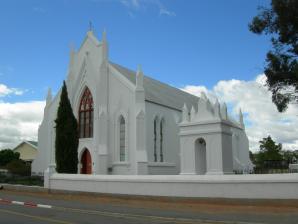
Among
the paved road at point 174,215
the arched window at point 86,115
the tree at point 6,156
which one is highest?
the arched window at point 86,115

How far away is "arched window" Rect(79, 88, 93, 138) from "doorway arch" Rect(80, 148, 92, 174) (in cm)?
147

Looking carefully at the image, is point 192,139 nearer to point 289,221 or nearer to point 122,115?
point 122,115

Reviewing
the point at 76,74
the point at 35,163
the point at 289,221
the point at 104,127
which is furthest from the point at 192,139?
the point at 35,163

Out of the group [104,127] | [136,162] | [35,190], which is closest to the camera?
[35,190]

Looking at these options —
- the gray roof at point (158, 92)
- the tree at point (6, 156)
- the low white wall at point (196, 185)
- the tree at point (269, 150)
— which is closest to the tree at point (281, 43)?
the low white wall at point (196, 185)

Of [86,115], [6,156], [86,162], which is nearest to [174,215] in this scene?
[86,162]

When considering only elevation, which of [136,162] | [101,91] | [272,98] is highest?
[101,91]

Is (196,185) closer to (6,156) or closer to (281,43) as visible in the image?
(281,43)

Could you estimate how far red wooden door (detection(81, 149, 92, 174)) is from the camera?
32.4 m

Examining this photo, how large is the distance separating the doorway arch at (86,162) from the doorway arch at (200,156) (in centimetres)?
1143

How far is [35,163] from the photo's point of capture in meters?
35.2

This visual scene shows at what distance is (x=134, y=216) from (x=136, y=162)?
1488cm

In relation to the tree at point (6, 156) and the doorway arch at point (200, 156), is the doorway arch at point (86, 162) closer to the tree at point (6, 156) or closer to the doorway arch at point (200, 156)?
the doorway arch at point (200, 156)

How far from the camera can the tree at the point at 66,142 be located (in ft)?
88.2
